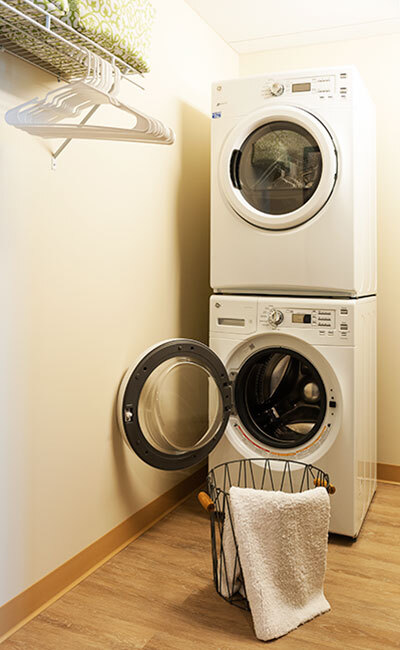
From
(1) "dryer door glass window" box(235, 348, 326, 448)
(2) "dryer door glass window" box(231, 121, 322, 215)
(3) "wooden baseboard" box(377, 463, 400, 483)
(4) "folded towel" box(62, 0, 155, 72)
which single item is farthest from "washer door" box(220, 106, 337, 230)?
(3) "wooden baseboard" box(377, 463, 400, 483)

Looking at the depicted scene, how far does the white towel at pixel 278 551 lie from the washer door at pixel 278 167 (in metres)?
1.11

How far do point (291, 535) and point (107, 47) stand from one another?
4.80ft

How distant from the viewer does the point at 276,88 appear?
95.4 inches

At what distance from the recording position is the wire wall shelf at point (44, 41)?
4.46 ft

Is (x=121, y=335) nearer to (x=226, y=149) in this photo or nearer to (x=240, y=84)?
(x=226, y=149)

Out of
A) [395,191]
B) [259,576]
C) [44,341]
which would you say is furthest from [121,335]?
[395,191]

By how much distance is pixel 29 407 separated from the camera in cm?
179

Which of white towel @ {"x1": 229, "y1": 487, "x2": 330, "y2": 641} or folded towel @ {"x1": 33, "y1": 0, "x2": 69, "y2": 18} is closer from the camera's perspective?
folded towel @ {"x1": 33, "y1": 0, "x2": 69, "y2": 18}

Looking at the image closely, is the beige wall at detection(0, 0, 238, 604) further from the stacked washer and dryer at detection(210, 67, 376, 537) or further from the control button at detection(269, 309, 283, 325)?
the control button at detection(269, 309, 283, 325)

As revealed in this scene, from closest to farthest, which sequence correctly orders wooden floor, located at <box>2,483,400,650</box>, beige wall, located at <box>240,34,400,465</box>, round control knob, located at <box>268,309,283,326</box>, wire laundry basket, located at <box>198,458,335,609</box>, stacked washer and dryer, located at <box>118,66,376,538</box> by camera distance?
wooden floor, located at <box>2,483,400,650</box> → wire laundry basket, located at <box>198,458,335,609</box> → stacked washer and dryer, located at <box>118,66,376,538</box> → round control knob, located at <box>268,309,283,326</box> → beige wall, located at <box>240,34,400,465</box>

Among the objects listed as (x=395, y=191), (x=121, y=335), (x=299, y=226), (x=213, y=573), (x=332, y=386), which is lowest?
(x=213, y=573)

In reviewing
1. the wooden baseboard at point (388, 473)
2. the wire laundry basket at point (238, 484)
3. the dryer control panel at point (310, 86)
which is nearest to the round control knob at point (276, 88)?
the dryer control panel at point (310, 86)

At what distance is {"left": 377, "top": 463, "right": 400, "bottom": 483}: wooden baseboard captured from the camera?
3074mm

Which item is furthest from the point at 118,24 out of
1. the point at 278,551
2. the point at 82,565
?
the point at 82,565
